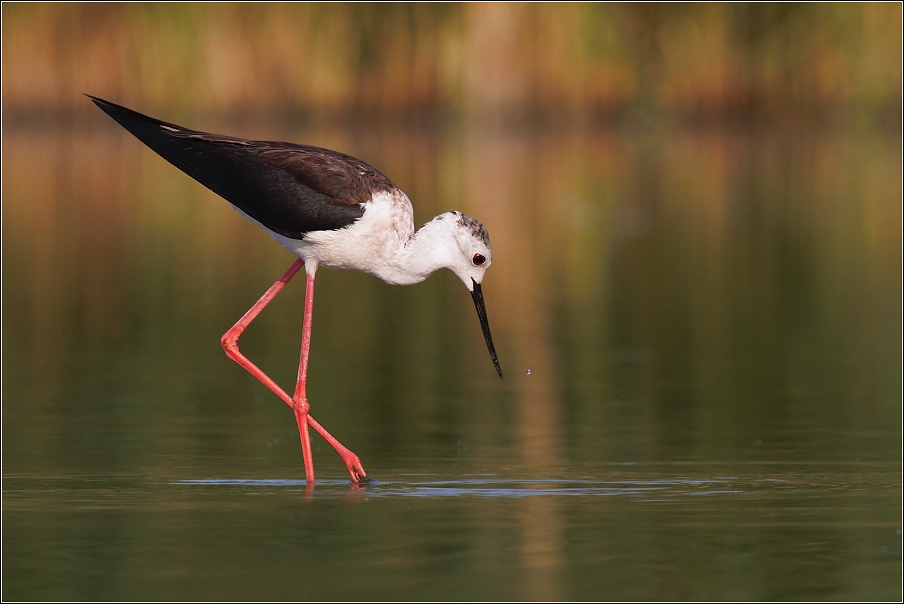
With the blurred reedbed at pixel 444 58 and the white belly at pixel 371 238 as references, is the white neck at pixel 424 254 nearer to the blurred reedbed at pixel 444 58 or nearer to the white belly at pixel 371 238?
the white belly at pixel 371 238

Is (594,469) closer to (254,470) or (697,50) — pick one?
(254,470)

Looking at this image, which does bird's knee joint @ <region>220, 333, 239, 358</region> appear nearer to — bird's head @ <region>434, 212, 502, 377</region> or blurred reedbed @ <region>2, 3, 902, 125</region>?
bird's head @ <region>434, 212, 502, 377</region>

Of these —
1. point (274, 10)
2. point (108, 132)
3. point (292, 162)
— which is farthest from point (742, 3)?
point (292, 162)

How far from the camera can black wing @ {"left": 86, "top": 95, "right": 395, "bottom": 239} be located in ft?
25.7

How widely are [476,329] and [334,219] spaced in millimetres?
4240

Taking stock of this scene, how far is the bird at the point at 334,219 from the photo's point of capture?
7.80 meters

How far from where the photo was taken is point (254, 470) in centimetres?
754

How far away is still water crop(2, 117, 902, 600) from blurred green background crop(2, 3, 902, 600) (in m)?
0.03

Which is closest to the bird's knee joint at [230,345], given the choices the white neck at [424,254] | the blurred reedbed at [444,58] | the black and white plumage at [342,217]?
the black and white plumage at [342,217]

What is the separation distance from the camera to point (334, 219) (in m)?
7.80

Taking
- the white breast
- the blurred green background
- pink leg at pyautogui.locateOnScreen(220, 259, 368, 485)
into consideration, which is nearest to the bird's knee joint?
pink leg at pyautogui.locateOnScreen(220, 259, 368, 485)

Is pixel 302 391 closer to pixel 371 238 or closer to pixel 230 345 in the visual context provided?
pixel 230 345

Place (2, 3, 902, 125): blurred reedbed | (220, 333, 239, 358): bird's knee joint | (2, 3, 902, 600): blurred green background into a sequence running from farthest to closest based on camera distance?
(2, 3, 902, 125): blurred reedbed, (220, 333, 239, 358): bird's knee joint, (2, 3, 902, 600): blurred green background

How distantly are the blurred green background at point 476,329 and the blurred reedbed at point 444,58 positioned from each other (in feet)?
0.17
